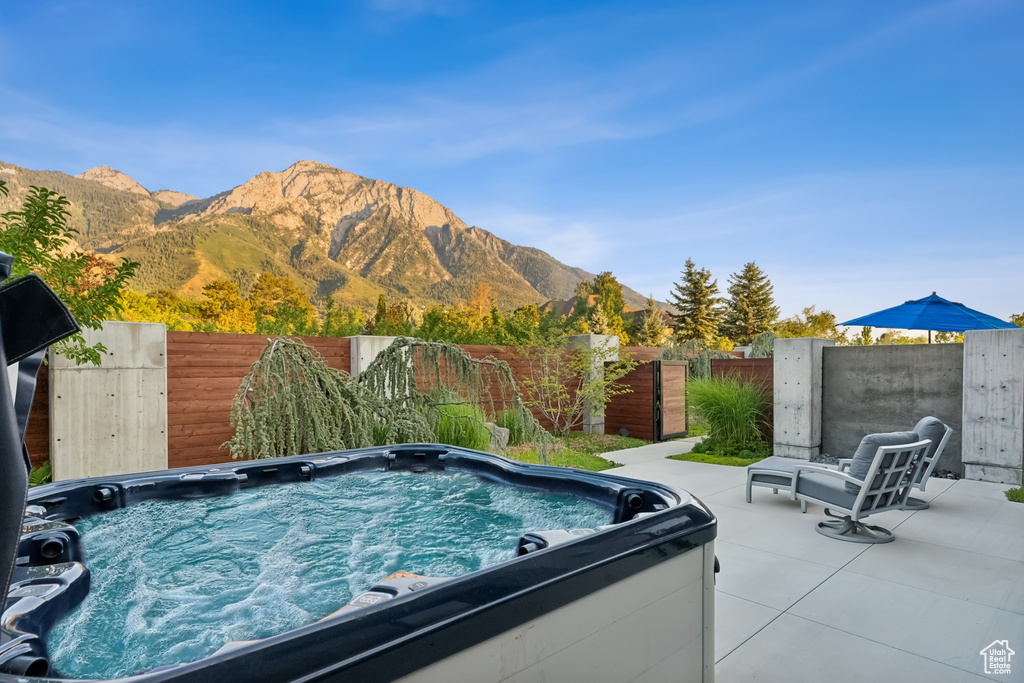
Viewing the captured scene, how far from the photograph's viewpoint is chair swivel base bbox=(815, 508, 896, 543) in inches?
139

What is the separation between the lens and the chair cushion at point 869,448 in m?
3.52

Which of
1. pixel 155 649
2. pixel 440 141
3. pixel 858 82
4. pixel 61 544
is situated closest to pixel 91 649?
pixel 155 649

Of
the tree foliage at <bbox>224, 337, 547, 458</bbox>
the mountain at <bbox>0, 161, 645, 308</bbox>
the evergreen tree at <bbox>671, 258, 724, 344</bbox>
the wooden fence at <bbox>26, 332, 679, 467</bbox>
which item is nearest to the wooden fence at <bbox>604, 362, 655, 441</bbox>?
the tree foliage at <bbox>224, 337, 547, 458</bbox>

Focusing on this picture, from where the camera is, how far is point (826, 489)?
3.76 m

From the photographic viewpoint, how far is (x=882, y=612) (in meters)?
2.53

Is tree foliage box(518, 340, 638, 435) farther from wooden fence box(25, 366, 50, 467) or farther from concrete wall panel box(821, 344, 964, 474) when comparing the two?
wooden fence box(25, 366, 50, 467)

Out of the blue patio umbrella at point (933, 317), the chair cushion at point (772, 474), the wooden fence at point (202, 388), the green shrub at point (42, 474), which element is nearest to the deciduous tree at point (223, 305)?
the wooden fence at point (202, 388)

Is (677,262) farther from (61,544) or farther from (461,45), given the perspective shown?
(61,544)

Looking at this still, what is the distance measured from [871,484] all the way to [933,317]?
467 centimetres

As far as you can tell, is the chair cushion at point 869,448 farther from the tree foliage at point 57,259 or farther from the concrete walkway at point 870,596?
the tree foliage at point 57,259

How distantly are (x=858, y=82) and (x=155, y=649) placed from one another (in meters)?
11.5

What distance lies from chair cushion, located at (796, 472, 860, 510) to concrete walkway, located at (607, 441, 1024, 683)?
25 centimetres

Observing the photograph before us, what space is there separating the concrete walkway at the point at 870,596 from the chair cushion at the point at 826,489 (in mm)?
247

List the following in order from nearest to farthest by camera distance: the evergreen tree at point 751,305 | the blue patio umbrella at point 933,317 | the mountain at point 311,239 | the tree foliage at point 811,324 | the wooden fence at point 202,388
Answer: the wooden fence at point 202,388
the blue patio umbrella at point 933,317
the tree foliage at point 811,324
the evergreen tree at point 751,305
the mountain at point 311,239
